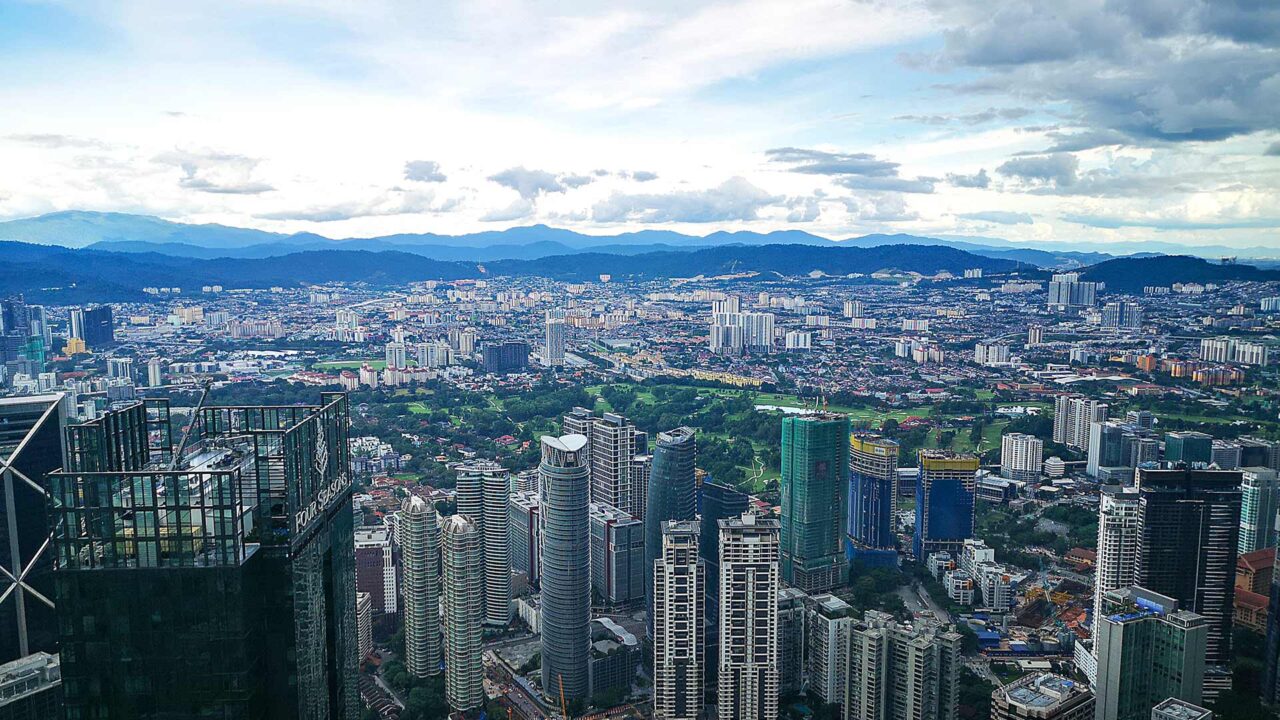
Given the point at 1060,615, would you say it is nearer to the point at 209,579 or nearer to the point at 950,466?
the point at 950,466

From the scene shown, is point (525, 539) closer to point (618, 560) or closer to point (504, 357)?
point (618, 560)

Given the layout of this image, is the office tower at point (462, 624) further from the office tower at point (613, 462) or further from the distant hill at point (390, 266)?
the distant hill at point (390, 266)

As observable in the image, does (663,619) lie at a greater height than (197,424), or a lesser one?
lesser

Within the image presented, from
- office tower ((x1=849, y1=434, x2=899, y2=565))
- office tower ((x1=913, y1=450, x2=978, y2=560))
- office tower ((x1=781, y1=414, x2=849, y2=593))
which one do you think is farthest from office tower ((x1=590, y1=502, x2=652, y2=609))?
office tower ((x1=913, y1=450, x2=978, y2=560))

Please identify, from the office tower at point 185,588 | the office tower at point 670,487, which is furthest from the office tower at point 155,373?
the office tower at point 185,588

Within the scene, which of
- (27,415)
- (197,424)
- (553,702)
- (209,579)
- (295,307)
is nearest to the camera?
(209,579)

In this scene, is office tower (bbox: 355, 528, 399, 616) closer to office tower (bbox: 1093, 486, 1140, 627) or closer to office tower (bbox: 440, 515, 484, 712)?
office tower (bbox: 440, 515, 484, 712)

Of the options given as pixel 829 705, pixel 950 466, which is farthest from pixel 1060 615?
pixel 829 705
